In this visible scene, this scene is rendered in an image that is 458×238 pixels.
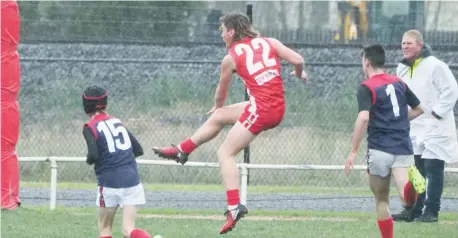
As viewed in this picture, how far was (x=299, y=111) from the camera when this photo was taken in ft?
62.0

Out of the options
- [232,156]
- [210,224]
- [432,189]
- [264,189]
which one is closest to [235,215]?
[232,156]

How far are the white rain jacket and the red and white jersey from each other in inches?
125

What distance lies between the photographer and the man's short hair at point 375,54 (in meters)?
10.2

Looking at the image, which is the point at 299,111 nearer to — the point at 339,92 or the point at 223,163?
the point at 339,92

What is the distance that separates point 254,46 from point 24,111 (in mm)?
9988

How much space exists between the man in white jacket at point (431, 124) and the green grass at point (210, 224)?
1.23 ft

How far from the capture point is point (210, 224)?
41.0 ft

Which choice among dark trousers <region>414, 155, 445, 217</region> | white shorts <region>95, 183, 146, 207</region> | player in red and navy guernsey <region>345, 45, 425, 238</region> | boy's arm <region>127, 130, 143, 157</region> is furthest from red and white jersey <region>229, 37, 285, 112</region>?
dark trousers <region>414, 155, 445, 217</region>

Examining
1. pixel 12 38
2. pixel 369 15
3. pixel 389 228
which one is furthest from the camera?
pixel 369 15

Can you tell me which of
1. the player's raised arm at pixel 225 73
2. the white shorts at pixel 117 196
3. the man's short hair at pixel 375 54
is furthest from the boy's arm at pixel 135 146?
the man's short hair at pixel 375 54

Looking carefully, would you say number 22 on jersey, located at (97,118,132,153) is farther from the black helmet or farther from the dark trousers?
the dark trousers

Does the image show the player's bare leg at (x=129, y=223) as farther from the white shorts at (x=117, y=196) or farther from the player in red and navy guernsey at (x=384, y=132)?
the player in red and navy guernsey at (x=384, y=132)

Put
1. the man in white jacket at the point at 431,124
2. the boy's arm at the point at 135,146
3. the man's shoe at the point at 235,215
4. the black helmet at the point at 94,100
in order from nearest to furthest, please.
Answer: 1. the black helmet at the point at 94,100
2. the boy's arm at the point at 135,146
3. the man's shoe at the point at 235,215
4. the man in white jacket at the point at 431,124

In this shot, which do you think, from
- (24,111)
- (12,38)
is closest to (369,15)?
(24,111)
